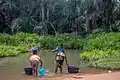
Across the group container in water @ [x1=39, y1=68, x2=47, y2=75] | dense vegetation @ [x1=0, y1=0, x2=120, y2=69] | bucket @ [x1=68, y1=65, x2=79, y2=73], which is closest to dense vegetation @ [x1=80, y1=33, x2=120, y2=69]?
bucket @ [x1=68, y1=65, x2=79, y2=73]

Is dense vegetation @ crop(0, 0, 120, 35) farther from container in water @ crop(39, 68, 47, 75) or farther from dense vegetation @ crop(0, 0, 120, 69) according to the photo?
container in water @ crop(39, 68, 47, 75)

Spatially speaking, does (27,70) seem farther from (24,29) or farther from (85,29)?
(24,29)

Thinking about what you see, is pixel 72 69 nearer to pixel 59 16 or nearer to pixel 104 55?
pixel 104 55

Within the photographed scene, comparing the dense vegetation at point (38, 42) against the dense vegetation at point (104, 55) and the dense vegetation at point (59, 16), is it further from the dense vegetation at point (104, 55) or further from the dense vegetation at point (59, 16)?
the dense vegetation at point (104, 55)

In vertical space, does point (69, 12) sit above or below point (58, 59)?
above

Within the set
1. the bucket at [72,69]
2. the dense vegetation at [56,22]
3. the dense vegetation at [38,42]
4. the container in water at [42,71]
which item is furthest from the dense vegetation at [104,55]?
the dense vegetation at [38,42]

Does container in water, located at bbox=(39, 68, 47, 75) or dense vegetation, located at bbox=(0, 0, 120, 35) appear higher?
dense vegetation, located at bbox=(0, 0, 120, 35)

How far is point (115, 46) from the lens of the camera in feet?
67.4

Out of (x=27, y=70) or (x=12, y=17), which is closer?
(x=27, y=70)

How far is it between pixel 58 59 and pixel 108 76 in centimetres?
285

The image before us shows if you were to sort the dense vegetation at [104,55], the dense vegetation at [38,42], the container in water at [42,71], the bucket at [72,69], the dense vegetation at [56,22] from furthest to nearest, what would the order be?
1. the dense vegetation at [56,22]
2. the dense vegetation at [38,42]
3. the dense vegetation at [104,55]
4. the bucket at [72,69]
5. the container in water at [42,71]

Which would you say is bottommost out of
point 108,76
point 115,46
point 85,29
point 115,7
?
point 108,76

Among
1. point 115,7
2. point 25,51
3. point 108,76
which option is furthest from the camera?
point 115,7

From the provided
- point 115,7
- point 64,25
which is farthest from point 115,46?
point 64,25
